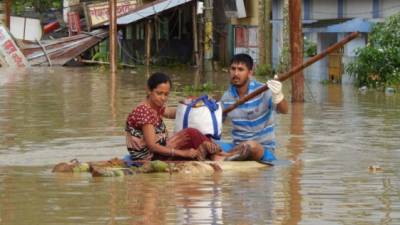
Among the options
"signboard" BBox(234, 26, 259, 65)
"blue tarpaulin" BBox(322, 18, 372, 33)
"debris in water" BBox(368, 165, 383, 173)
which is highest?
"blue tarpaulin" BBox(322, 18, 372, 33)

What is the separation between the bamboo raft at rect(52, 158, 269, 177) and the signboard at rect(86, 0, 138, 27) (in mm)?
33040

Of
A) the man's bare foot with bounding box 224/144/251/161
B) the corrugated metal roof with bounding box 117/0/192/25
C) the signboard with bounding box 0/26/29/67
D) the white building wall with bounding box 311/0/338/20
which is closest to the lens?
the man's bare foot with bounding box 224/144/251/161

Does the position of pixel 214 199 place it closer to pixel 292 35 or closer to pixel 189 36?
pixel 292 35

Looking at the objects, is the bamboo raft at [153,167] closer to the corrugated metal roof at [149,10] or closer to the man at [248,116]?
the man at [248,116]

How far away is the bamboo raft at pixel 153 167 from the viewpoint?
10.2m

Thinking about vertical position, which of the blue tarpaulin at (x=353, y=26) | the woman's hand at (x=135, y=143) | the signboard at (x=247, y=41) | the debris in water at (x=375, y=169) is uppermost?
the blue tarpaulin at (x=353, y=26)

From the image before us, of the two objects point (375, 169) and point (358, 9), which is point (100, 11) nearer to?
point (358, 9)

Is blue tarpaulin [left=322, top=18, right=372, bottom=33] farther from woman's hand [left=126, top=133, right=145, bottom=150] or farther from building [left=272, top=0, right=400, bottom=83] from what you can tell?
woman's hand [left=126, top=133, right=145, bottom=150]

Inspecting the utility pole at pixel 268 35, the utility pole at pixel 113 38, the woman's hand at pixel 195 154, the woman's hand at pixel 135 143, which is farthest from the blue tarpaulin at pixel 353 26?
the woman's hand at pixel 135 143

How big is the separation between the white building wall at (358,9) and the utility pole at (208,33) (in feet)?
18.2

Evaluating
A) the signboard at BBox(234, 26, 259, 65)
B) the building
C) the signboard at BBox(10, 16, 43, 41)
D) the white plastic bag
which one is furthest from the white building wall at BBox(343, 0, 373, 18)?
the signboard at BBox(10, 16, 43, 41)

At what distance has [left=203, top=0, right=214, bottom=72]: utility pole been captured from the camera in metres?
35.6

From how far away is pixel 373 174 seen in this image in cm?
1050

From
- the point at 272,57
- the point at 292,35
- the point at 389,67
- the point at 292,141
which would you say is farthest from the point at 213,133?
the point at 272,57
